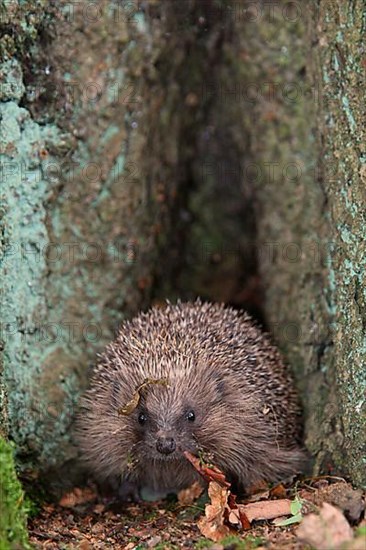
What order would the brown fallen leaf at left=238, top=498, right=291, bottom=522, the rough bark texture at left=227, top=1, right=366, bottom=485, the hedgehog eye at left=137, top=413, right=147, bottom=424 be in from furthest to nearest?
the hedgehog eye at left=137, top=413, right=147, bottom=424
the rough bark texture at left=227, top=1, right=366, bottom=485
the brown fallen leaf at left=238, top=498, right=291, bottom=522

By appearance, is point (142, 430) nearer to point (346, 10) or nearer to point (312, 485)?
point (312, 485)

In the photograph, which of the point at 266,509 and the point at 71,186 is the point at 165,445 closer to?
the point at 266,509

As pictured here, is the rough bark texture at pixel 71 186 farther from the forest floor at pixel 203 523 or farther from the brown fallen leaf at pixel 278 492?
the brown fallen leaf at pixel 278 492

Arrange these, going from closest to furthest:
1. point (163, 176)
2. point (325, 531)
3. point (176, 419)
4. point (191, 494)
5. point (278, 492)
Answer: point (325, 531) → point (176, 419) → point (278, 492) → point (191, 494) → point (163, 176)

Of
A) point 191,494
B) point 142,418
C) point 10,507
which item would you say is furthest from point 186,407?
point 10,507

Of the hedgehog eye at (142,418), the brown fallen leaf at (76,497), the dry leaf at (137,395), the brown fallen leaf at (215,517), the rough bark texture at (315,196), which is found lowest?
the brown fallen leaf at (76,497)

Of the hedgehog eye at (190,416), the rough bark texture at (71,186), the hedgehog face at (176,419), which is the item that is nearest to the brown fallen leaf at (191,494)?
the hedgehog face at (176,419)

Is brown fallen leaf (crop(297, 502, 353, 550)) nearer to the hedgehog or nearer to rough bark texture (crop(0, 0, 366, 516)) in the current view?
rough bark texture (crop(0, 0, 366, 516))

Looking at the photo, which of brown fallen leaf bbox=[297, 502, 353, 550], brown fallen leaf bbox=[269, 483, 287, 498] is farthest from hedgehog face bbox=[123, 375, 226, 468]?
brown fallen leaf bbox=[297, 502, 353, 550]

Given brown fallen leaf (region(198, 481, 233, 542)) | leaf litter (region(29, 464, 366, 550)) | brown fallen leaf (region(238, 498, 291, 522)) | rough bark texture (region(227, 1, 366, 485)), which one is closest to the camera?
leaf litter (region(29, 464, 366, 550))
